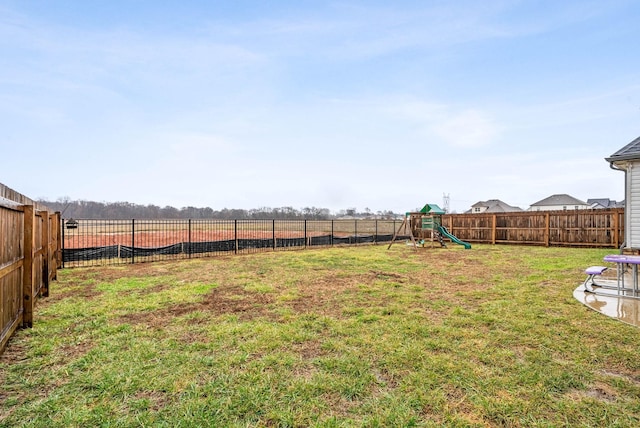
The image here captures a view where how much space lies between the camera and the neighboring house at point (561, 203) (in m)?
46.2

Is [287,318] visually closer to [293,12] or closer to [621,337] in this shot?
[621,337]

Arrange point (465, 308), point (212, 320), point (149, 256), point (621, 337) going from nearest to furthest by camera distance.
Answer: point (621, 337) → point (212, 320) → point (465, 308) → point (149, 256)

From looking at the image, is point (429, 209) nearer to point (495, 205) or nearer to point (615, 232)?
point (615, 232)

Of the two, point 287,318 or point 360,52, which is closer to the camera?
point 287,318

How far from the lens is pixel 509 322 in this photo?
3.74 metres

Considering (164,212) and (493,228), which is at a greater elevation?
(164,212)

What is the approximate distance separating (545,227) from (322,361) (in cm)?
1685

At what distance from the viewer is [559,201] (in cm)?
4800

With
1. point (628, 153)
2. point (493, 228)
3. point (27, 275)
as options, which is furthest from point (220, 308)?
point (493, 228)

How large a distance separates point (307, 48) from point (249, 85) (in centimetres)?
320

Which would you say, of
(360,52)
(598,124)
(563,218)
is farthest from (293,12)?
(563,218)

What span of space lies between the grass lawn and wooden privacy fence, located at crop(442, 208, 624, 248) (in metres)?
11.9

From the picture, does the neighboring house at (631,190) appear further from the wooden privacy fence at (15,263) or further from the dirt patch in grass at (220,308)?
the wooden privacy fence at (15,263)

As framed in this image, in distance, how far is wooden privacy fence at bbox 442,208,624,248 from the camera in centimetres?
1342
